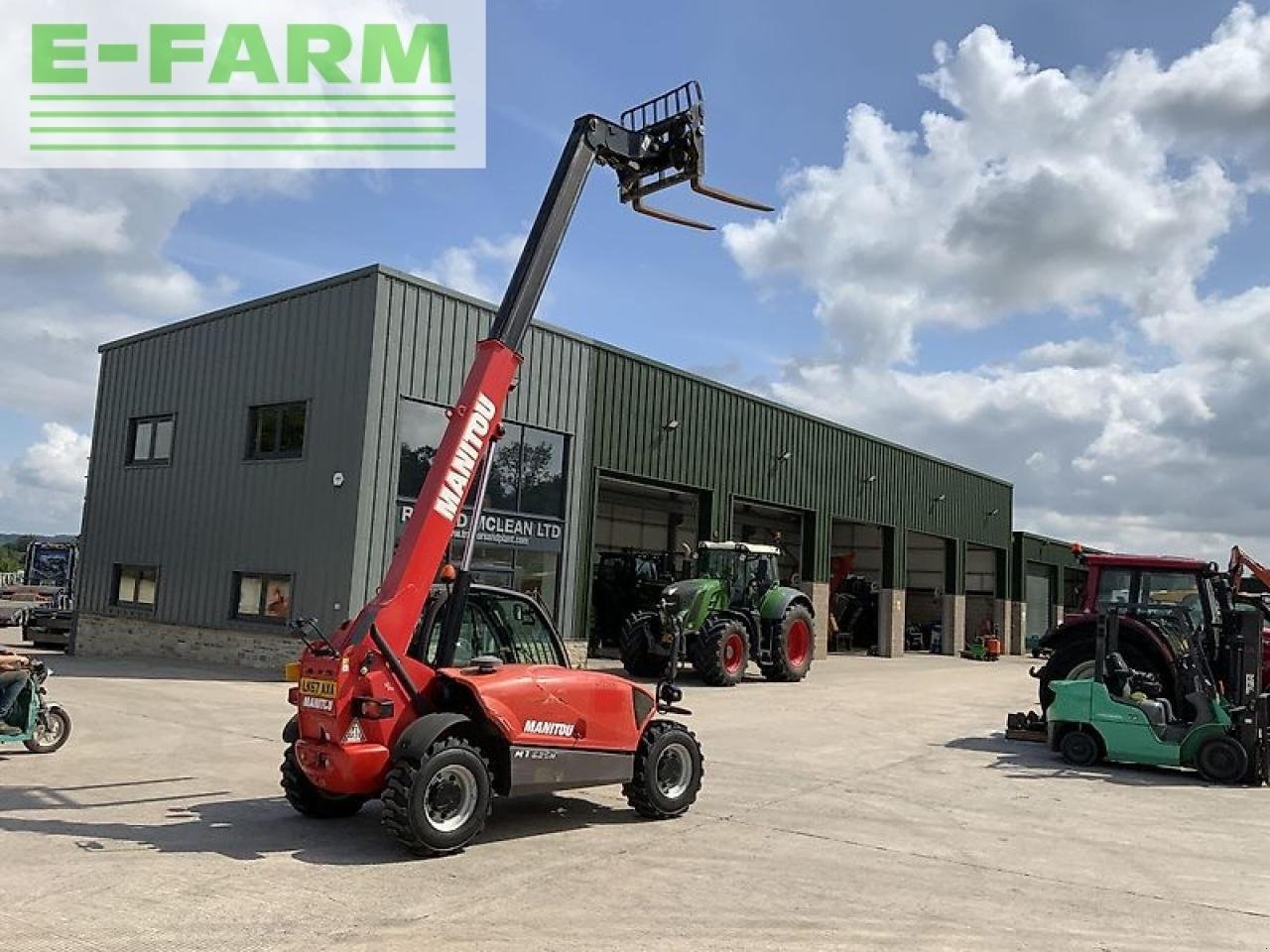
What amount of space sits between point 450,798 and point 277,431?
47.4ft

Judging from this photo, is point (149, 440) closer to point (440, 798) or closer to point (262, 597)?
point (262, 597)

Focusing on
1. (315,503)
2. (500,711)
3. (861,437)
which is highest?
(861,437)

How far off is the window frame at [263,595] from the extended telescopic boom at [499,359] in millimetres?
11950

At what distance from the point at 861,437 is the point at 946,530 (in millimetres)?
8285

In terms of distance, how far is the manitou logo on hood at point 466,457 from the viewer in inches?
279

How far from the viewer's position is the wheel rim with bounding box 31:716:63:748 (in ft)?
32.4

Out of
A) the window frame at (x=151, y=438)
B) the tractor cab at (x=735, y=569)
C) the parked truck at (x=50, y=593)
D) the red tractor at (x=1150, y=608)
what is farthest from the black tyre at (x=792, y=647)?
the parked truck at (x=50, y=593)

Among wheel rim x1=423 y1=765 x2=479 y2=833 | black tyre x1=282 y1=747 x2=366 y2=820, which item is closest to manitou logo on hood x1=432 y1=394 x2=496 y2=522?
wheel rim x1=423 y1=765 x2=479 y2=833

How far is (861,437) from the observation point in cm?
3262

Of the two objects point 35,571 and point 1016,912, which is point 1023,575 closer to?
point 35,571

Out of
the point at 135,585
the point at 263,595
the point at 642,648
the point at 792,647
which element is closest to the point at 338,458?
the point at 263,595

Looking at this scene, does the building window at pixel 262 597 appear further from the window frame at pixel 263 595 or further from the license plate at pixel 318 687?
the license plate at pixel 318 687

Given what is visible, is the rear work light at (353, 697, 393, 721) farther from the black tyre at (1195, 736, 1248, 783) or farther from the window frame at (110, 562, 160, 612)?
the window frame at (110, 562, 160, 612)

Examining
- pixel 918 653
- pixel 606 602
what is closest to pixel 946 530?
pixel 918 653
